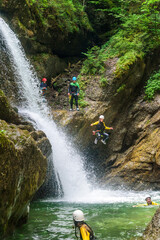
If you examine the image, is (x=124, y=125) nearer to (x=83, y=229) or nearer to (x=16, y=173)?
(x=16, y=173)

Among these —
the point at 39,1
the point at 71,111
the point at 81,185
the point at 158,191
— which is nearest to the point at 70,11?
the point at 39,1

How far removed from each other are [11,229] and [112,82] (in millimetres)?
10881

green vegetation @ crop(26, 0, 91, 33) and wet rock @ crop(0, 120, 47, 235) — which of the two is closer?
wet rock @ crop(0, 120, 47, 235)

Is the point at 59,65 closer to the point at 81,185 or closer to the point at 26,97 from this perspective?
the point at 26,97

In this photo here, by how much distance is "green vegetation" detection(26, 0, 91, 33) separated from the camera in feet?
52.8

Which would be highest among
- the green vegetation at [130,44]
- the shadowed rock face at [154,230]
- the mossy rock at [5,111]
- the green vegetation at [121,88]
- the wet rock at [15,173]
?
the green vegetation at [130,44]

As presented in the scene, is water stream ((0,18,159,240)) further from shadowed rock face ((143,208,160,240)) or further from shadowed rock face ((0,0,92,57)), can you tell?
shadowed rock face ((0,0,92,57))

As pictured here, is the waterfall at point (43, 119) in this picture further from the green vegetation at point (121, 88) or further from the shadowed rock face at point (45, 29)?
the green vegetation at point (121, 88)

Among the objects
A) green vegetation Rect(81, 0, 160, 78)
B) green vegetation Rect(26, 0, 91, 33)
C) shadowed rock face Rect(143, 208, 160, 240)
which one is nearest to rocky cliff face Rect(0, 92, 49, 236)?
shadowed rock face Rect(143, 208, 160, 240)

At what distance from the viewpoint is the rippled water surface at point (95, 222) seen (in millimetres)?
5684

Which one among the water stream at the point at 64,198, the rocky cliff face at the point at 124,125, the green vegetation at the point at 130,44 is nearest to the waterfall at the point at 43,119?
the water stream at the point at 64,198

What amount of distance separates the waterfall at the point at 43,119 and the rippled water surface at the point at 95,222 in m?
3.27

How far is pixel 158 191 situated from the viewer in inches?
490

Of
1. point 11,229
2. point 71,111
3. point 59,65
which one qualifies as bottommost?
point 11,229
